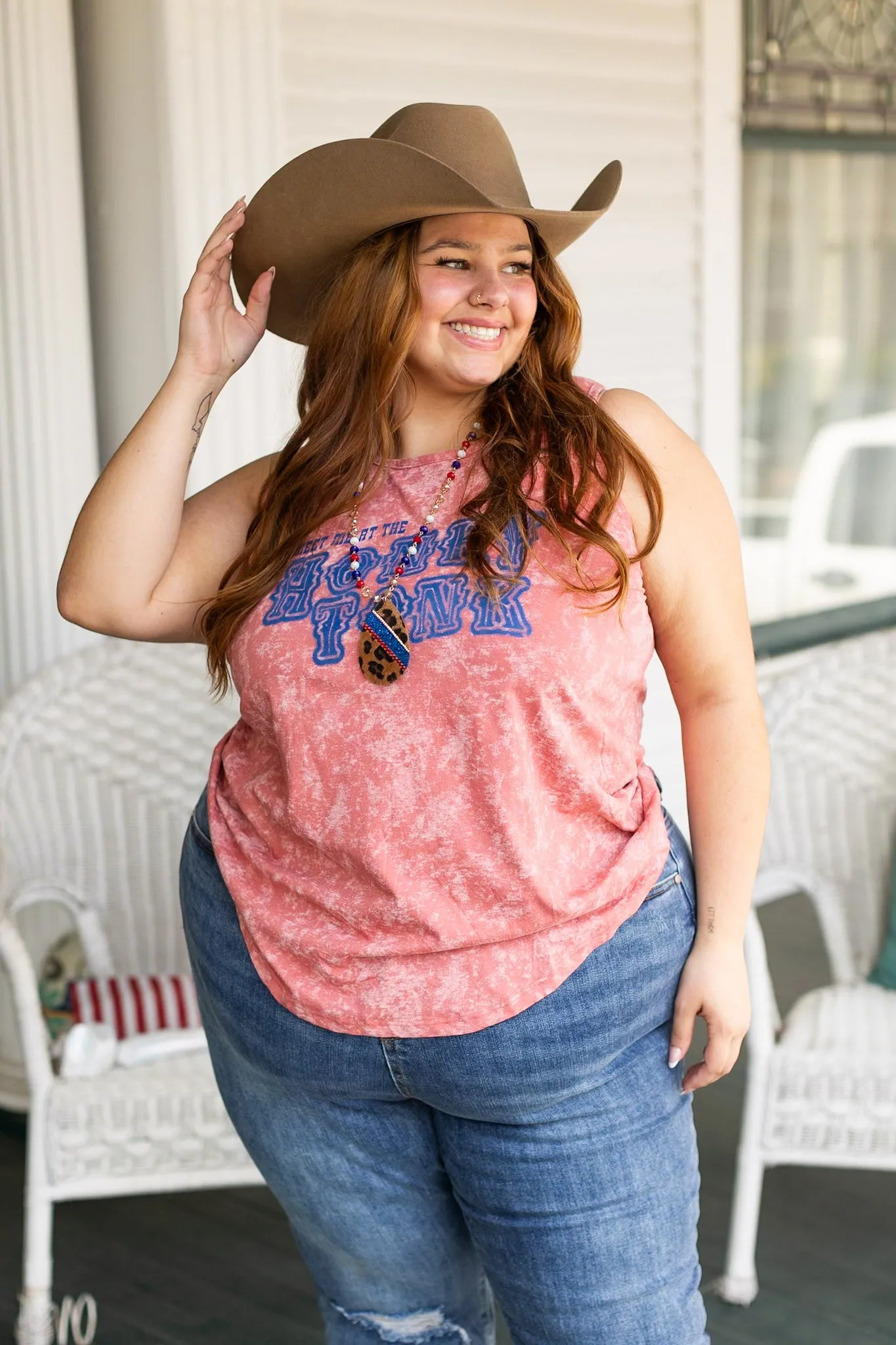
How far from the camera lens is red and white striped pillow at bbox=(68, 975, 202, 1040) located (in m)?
2.37

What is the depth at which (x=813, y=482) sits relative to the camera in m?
4.52

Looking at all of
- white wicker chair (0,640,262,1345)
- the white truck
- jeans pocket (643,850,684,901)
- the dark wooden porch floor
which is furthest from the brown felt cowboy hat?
the white truck

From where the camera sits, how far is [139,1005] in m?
2.38

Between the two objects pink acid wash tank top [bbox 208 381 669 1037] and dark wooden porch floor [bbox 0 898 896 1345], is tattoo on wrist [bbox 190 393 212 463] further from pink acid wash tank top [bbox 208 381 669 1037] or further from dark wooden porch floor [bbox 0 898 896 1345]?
dark wooden porch floor [bbox 0 898 896 1345]

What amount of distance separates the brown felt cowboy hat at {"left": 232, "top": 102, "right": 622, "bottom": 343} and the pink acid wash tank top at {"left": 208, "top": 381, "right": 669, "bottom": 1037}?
30 cm

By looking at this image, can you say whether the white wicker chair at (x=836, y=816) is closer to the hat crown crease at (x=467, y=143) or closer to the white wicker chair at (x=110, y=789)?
the white wicker chair at (x=110, y=789)

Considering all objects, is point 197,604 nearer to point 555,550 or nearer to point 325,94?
point 555,550

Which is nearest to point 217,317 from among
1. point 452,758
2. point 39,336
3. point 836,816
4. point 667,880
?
point 452,758

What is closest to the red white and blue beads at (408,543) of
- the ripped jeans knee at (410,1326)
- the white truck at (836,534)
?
the ripped jeans knee at (410,1326)

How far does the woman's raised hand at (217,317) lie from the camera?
162 centimetres

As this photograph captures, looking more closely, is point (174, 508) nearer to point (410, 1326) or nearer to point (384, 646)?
point (384, 646)

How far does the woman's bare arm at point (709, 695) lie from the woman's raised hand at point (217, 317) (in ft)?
1.46

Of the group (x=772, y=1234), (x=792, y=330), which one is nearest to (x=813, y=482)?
(x=792, y=330)

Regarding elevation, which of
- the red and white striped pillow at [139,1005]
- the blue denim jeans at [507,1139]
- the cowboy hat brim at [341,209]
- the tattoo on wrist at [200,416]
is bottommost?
the red and white striped pillow at [139,1005]
